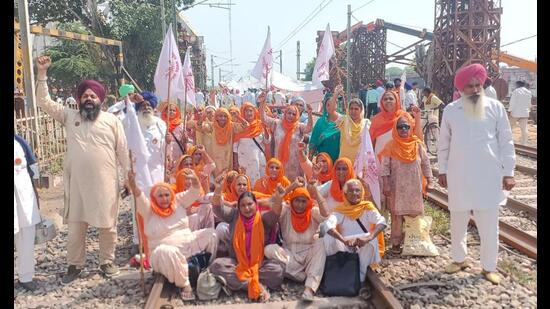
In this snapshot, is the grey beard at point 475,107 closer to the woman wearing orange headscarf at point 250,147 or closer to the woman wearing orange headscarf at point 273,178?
the woman wearing orange headscarf at point 273,178

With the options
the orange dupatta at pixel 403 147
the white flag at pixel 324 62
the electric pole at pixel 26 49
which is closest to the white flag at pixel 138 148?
the orange dupatta at pixel 403 147

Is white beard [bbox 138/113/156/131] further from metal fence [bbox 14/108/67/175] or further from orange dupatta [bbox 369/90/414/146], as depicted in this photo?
metal fence [bbox 14/108/67/175]

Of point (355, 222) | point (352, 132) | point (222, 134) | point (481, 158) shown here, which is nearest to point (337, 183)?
point (355, 222)

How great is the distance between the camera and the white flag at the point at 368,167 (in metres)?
4.91

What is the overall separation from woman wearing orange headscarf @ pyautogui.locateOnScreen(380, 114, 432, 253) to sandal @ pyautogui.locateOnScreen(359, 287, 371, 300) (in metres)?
1.11

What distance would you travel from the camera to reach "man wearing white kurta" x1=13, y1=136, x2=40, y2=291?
4.07m

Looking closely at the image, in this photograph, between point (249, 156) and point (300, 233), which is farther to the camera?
point (249, 156)

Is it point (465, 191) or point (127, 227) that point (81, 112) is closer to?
point (127, 227)

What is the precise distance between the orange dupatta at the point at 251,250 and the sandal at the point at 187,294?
0.41 m

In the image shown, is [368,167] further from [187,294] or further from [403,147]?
[187,294]

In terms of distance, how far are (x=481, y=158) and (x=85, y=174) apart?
11.6 feet

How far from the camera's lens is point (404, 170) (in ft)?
15.9

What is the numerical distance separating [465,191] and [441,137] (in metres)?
0.54

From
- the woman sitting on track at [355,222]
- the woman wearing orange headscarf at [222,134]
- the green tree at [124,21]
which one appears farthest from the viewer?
the green tree at [124,21]
